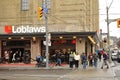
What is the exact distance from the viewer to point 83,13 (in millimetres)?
46875

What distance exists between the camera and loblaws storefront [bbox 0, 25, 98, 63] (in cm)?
4516

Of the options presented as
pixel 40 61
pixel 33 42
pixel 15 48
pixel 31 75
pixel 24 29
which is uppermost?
pixel 24 29

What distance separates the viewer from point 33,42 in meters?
47.1

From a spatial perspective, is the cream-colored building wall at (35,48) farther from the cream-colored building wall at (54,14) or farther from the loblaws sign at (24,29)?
the cream-colored building wall at (54,14)

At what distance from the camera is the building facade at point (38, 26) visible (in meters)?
46.0

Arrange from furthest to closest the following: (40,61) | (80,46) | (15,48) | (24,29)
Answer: (15,48)
(24,29)
(80,46)
(40,61)

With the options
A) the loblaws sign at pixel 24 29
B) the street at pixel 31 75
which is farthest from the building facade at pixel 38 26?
the street at pixel 31 75

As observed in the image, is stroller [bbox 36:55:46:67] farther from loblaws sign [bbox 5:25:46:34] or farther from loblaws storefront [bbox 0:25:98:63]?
loblaws sign [bbox 5:25:46:34]

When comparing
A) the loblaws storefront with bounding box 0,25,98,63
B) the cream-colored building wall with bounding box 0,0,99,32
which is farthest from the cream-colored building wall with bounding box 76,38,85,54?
the cream-colored building wall with bounding box 0,0,99,32

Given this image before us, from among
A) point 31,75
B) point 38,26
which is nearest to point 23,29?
point 38,26

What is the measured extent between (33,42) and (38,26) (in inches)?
85.7

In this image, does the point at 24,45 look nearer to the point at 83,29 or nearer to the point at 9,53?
the point at 9,53

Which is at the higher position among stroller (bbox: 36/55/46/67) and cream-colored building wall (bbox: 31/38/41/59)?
cream-colored building wall (bbox: 31/38/41/59)

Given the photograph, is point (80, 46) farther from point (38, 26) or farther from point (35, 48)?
point (38, 26)
